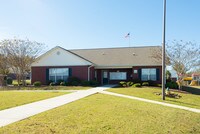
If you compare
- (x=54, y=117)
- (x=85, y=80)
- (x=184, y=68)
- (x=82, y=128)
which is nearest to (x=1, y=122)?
(x=54, y=117)

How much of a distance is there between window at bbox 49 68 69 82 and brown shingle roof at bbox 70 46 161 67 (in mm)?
4335

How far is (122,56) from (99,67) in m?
3.88

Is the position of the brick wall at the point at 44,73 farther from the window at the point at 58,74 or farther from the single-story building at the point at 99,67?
the window at the point at 58,74

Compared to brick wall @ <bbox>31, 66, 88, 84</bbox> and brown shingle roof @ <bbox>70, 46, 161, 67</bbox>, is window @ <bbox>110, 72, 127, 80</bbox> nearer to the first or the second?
brown shingle roof @ <bbox>70, 46, 161, 67</bbox>

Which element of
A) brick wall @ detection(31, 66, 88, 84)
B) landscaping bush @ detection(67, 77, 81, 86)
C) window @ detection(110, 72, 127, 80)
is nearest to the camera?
landscaping bush @ detection(67, 77, 81, 86)

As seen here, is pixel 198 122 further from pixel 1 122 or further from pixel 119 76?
pixel 119 76

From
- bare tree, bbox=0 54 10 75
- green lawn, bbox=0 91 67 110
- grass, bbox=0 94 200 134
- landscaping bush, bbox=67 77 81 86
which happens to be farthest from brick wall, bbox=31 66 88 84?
grass, bbox=0 94 200 134

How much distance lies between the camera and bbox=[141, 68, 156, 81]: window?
1113 inches

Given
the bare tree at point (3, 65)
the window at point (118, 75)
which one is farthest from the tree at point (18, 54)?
the window at point (118, 75)

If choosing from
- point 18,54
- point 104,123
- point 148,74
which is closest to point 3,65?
point 18,54

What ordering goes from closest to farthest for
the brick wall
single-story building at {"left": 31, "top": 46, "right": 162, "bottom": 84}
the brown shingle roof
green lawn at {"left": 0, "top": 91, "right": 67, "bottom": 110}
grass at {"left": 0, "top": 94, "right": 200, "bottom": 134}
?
1. grass at {"left": 0, "top": 94, "right": 200, "bottom": 134}
2. green lawn at {"left": 0, "top": 91, "right": 67, "bottom": 110}
3. the brick wall
4. single-story building at {"left": 31, "top": 46, "right": 162, "bottom": 84}
5. the brown shingle roof

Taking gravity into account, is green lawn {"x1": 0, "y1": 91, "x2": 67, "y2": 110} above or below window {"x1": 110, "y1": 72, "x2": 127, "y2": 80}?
below

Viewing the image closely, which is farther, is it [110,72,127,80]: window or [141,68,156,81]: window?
[110,72,127,80]: window

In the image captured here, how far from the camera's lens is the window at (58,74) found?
94.8 ft
